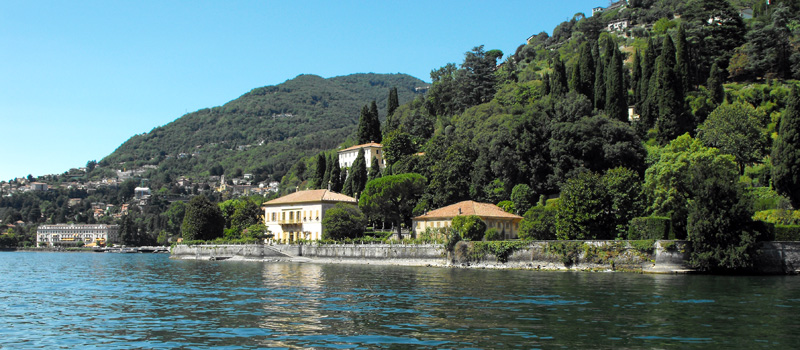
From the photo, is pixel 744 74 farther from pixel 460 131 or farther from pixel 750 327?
pixel 750 327

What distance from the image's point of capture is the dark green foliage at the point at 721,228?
35469 millimetres

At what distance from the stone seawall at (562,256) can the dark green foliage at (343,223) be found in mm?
2047

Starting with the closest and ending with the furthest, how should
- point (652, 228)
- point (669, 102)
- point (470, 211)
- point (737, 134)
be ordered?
point (652, 228)
point (737, 134)
point (470, 211)
point (669, 102)

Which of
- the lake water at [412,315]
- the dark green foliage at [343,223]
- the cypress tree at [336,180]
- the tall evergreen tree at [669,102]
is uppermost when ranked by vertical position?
the tall evergreen tree at [669,102]

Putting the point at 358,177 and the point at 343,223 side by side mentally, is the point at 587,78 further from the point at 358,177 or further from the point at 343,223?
the point at 358,177

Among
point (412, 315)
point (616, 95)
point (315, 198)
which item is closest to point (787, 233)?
point (412, 315)

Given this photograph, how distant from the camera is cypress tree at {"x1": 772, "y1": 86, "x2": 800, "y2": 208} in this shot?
40.8 metres

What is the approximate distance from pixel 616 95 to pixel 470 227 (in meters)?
25.1

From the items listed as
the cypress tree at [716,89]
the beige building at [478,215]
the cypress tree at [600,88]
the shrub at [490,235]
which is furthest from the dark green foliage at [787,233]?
the cypress tree at [600,88]

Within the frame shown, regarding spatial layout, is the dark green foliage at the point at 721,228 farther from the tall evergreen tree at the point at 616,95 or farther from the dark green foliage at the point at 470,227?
the tall evergreen tree at the point at 616,95

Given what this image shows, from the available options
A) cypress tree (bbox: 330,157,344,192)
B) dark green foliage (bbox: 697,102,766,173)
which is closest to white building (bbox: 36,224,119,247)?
cypress tree (bbox: 330,157,344,192)

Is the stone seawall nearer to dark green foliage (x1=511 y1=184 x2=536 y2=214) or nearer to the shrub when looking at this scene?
the shrub

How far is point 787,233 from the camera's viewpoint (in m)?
36.8

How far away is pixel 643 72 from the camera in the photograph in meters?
63.8
